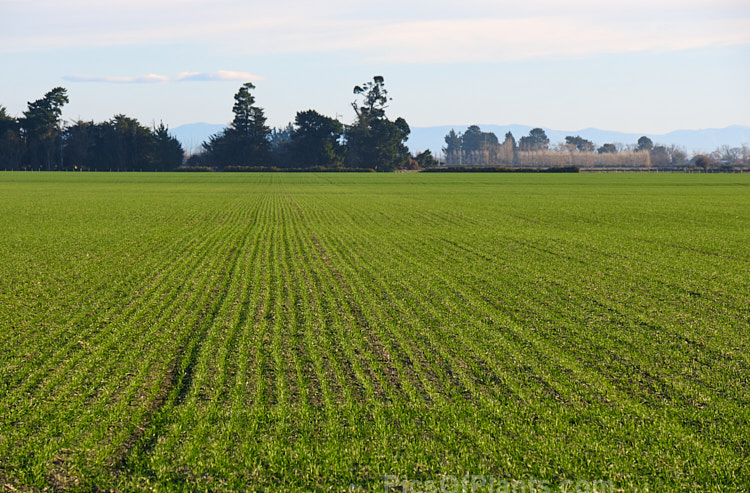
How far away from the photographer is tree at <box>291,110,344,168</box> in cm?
11794

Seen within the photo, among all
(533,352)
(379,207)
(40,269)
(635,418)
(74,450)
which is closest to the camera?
(74,450)

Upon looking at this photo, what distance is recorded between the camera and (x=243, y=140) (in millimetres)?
117000

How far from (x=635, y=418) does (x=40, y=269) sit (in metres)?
13.1

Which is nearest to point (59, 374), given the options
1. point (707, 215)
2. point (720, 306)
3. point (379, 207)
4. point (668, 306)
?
point (668, 306)

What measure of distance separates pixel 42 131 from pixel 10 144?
5.69 metres

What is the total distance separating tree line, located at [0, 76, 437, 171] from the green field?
331ft

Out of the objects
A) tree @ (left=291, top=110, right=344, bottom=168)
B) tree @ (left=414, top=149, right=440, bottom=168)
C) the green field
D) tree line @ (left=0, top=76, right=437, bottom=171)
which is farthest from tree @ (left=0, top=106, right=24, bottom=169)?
the green field

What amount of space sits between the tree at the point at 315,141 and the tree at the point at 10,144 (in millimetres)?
44983

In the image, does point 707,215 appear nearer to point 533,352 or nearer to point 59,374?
point 533,352

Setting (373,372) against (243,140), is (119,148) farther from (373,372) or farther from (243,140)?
(373,372)

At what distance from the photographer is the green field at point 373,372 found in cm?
559

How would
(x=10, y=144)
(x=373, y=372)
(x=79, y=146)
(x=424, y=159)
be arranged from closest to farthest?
1. (x=373, y=372)
2. (x=10, y=144)
3. (x=79, y=146)
4. (x=424, y=159)

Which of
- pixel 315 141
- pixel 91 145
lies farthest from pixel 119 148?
pixel 315 141

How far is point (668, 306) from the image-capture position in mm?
11391
